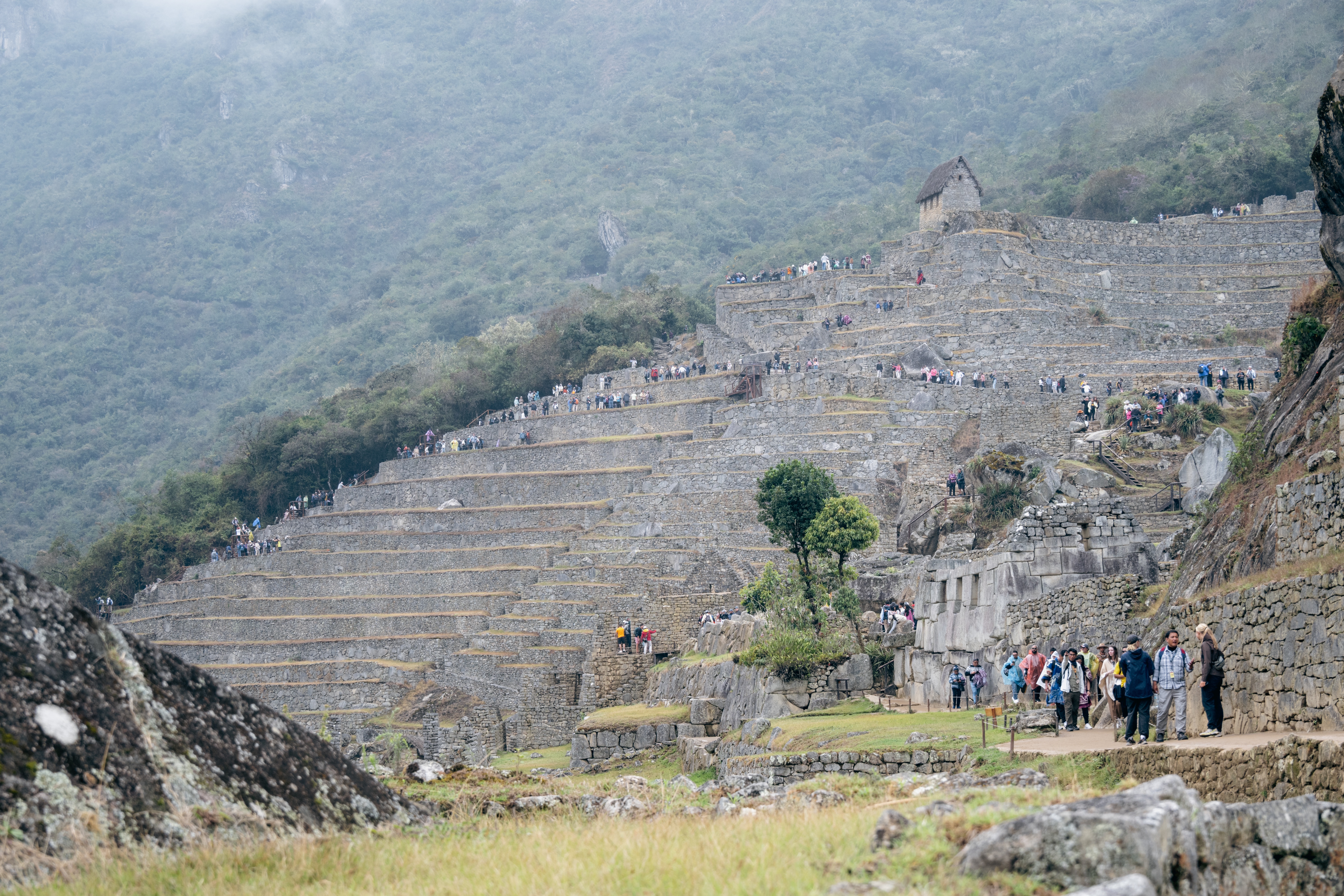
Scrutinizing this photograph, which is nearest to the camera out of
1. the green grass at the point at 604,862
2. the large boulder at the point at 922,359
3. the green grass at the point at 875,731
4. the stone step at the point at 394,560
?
the green grass at the point at 604,862

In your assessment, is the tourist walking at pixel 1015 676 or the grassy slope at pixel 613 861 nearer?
the grassy slope at pixel 613 861

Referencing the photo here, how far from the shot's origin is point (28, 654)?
6.23 metres

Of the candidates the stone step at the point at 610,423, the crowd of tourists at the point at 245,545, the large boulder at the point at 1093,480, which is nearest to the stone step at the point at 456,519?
the crowd of tourists at the point at 245,545

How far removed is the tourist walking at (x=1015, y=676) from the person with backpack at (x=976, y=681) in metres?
1.88

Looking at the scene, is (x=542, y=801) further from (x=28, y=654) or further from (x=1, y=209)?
(x=1, y=209)

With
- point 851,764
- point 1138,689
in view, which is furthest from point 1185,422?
point 1138,689

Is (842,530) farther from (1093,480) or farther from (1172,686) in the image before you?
(1172,686)

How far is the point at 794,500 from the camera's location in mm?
37688

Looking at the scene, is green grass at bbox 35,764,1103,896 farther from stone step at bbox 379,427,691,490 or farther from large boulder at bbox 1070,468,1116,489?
stone step at bbox 379,427,691,490

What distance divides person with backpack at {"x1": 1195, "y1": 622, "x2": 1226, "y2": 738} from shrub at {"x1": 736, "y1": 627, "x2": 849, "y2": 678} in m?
13.3

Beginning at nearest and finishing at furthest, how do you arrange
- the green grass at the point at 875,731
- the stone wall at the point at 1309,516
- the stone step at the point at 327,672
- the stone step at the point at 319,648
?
the stone wall at the point at 1309,516 < the green grass at the point at 875,731 < the stone step at the point at 327,672 < the stone step at the point at 319,648

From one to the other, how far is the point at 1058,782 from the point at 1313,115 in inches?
2977

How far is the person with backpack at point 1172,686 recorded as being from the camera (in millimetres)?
12586

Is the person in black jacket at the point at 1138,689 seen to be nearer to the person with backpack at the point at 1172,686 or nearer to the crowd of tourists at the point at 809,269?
the person with backpack at the point at 1172,686
